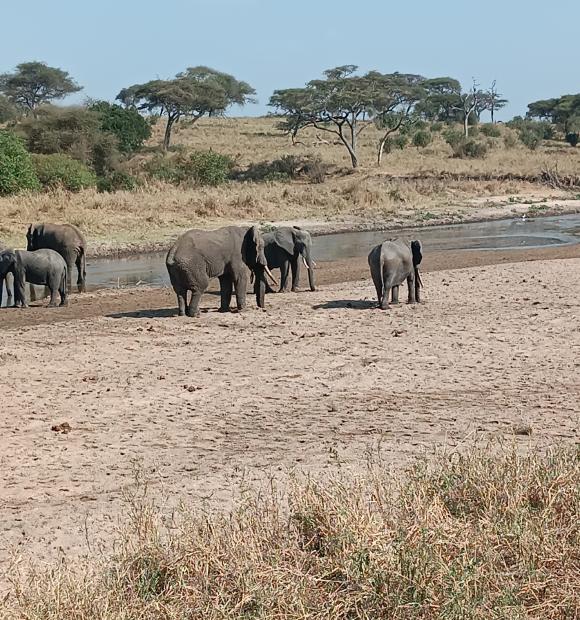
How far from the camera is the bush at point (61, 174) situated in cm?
3391

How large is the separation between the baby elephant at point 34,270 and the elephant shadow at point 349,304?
14.9ft

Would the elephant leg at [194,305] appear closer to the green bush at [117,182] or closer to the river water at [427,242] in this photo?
the river water at [427,242]

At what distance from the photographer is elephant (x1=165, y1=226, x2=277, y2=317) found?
1424 centimetres

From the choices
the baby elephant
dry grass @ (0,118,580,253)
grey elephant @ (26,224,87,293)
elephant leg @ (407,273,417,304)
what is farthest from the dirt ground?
dry grass @ (0,118,580,253)

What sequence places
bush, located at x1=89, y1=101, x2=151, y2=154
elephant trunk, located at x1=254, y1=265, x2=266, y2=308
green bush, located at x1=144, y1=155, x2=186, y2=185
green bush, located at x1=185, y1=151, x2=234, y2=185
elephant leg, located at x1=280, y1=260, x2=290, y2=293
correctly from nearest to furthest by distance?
elephant trunk, located at x1=254, y1=265, x2=266, y2=308 < elephant leg, located at x1=280, y1=260, x2=290, y2=293 < green bush, located at x1=144, y1=155, x2=186, y2=185 < green bush, located at x1=185, y1=151, x2=234, y2=185 < bush, located at x1=89, y1=101, x2=151, y2=154

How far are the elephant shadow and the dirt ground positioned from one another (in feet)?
0.11

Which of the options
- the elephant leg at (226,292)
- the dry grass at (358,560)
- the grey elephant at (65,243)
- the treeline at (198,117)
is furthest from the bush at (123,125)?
the dry grass at (358,560)

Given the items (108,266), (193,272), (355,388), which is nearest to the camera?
(355,388)

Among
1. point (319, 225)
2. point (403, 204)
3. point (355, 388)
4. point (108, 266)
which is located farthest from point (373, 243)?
point (355, 388)

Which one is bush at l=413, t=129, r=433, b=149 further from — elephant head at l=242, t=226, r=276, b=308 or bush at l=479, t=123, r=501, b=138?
elephant head at l=242, t=226, r=276, b=308

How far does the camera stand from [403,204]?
38.2 metres

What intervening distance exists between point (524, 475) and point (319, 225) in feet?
91.1

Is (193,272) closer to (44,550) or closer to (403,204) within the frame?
(44,550)

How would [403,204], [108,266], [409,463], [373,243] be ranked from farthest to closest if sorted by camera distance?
1. [403,204]
2. [373,243]
3. [108,266]
4. [409,463]
